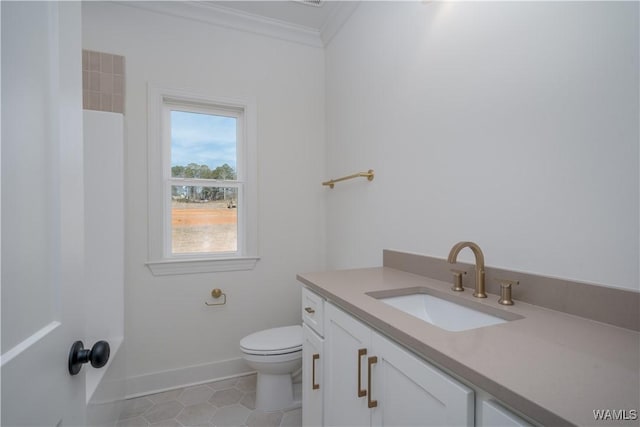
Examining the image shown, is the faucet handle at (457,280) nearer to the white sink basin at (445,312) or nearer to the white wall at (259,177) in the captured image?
the white sink basin at (445,312)

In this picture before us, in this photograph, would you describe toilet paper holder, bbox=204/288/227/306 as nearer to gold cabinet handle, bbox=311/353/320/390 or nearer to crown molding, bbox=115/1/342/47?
gold cabinet handle, bbox=311/353/320/390

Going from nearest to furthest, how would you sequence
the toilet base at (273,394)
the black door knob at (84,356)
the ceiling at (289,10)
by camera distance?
1. the black door knob at (84,356)
2. the toilet base at (273,394)
3. the ceiling at (289,10)

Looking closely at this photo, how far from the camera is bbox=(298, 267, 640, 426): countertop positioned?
0.51 metres

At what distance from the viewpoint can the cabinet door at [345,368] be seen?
102 cm

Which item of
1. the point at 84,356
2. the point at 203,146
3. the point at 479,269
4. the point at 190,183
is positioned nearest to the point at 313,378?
the point at 479,269

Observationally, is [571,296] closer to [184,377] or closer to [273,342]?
[273,342]

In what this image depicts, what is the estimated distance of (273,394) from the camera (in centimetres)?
195

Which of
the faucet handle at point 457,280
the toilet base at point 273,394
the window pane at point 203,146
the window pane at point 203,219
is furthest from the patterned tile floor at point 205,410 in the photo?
the window pane at point 203,146

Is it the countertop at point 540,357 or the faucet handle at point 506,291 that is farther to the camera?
the faucet handle at point 506,291

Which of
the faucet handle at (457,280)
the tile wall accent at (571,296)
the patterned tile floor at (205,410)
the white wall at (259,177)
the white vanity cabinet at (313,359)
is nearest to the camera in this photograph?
the tile wall accent at (571,296)

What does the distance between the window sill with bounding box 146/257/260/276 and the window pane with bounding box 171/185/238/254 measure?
12cm

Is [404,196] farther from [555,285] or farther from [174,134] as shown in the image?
[174,134]
